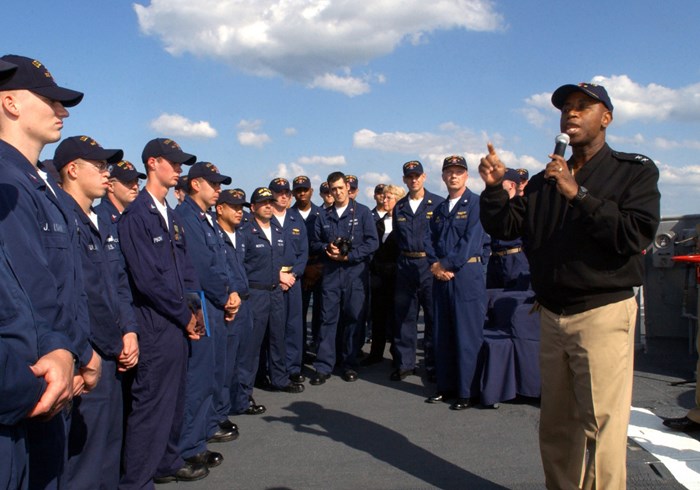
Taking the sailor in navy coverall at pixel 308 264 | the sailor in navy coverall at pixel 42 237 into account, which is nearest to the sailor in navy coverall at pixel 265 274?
the sailor in navy coverall at pixel 308 264

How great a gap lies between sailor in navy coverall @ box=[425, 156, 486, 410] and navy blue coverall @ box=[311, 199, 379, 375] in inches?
47.2

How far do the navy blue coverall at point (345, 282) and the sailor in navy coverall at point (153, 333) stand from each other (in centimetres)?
297

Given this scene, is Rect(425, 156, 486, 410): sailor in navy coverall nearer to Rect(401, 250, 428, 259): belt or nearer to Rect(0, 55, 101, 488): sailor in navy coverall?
Rect(401, 250, 428, 259): belt

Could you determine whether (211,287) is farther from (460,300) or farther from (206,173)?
(460,300)

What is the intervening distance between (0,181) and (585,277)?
8.02 ft

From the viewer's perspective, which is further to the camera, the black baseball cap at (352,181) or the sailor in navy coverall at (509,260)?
the black baseball cap at (352,181)

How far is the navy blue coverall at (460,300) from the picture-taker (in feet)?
17.9

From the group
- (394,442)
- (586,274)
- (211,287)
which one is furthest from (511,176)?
(586,274)

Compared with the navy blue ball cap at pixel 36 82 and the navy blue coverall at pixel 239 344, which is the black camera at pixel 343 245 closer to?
the navy blue coverall at pixel 239 344

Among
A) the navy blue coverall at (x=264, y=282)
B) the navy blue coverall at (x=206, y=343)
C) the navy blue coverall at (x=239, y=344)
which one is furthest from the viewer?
the navy blue coverall at (x=264, y=282)

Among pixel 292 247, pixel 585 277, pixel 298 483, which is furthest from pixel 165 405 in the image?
pixel 292 247

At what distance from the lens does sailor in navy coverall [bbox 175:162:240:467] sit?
4.08 m

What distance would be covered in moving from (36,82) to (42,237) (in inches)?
23.2

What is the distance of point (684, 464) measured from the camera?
3730mm
